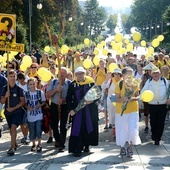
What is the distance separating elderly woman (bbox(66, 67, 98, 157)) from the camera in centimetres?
855

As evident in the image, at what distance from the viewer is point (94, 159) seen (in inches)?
327

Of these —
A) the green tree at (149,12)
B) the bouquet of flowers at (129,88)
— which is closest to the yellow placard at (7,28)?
the bouquet of flowers at (129,88)

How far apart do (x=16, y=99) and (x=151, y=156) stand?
9.95 feet

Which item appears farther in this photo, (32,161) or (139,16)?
(139,16)

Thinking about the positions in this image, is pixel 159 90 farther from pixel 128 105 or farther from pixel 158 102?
pixel 128 105

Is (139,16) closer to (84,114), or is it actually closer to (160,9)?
(160,9)

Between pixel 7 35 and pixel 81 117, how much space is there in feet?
8.10

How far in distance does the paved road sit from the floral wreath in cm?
241

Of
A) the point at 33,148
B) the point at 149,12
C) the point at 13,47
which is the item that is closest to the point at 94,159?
the point at 33,148

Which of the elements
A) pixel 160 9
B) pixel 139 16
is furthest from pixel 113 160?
pixel 139 16

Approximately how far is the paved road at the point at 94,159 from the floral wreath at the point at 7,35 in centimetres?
241

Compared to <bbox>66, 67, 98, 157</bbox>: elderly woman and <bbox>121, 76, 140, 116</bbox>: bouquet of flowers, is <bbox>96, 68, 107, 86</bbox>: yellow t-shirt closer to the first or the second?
<bbox>66, 67, 98, 157</bbox>: elderly woman

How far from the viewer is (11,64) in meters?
12.5

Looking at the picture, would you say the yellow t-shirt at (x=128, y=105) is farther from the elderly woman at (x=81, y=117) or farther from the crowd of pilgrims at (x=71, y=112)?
the elderly woman at (x=81, y=117)
